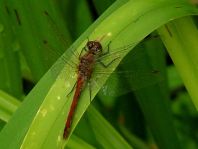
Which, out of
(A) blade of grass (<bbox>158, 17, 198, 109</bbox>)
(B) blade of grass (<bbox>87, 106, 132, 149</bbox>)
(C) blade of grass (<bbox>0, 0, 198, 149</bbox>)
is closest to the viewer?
(C) blade of grass (<bbox>0, 0, 198, 149</bbox>)

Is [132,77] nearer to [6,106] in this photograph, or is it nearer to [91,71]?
[91,71]

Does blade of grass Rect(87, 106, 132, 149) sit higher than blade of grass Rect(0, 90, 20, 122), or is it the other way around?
blade of grass Rect(0, 90, 20, 122)

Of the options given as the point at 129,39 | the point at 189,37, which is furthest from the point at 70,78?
the point at 189,37

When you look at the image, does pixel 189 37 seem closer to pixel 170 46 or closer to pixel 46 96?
pixel 170 46

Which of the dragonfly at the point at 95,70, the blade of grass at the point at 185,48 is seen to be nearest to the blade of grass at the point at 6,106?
the dragonfly at the point at 95,70

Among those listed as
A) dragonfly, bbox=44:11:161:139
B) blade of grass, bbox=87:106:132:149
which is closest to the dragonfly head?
dragonfly, bbox=44:11:161:139

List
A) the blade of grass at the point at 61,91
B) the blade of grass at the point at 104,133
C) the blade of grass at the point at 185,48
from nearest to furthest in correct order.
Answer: the blade of grass at the point at 61,91, the blade of grass at the point at 185,48, the blade of grass at the point at 104,133

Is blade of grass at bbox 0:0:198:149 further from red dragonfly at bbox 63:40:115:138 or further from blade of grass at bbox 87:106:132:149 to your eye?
blade of grass at bbox 87:106:132:149

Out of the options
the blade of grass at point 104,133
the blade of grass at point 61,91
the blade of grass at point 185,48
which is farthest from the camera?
the blade of grass at point 104,133

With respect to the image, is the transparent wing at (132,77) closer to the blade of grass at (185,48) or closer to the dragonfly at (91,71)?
the dragonfly at (91,71)
